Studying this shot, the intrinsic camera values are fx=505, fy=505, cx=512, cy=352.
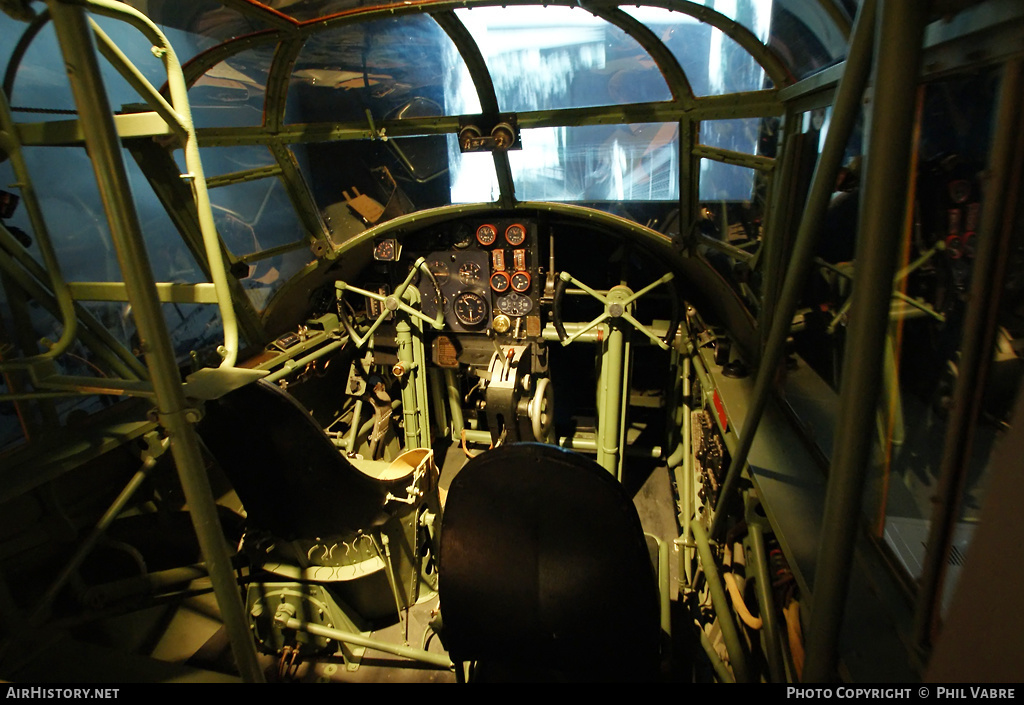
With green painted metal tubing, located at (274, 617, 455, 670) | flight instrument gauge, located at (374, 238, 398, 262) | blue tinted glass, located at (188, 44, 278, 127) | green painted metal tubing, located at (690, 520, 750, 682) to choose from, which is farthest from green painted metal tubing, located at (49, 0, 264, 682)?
flight instrument gauge, located at (374, 238, 398, 262)

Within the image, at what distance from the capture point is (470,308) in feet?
11.0

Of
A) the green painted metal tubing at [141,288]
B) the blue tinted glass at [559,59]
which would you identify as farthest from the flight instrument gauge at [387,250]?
the green painted metal tubing at [141,288]

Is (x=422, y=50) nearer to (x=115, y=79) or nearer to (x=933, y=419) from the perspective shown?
(x=115, y=79)

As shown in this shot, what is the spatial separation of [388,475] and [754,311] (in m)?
1.94

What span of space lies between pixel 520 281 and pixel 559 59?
4.41 feet

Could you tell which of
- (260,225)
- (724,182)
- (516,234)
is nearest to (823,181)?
(724,182)

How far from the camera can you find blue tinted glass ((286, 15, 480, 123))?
229 cm

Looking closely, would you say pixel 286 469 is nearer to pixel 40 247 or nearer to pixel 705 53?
pixel 40 247

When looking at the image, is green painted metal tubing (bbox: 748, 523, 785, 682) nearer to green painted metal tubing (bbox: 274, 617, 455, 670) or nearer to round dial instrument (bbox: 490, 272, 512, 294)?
green painted metal tubing (bbox: 274, 617, 455, 670)

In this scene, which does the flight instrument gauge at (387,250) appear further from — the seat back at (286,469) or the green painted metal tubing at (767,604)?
the green painted metal tubing at (767,604)

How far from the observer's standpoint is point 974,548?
22.2 inches

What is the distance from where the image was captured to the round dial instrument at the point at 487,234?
3271 mm

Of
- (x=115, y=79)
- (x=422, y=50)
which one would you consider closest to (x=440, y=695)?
(x=422, y=50)

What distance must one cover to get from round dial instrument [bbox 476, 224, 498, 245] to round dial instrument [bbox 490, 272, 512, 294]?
21 cm
